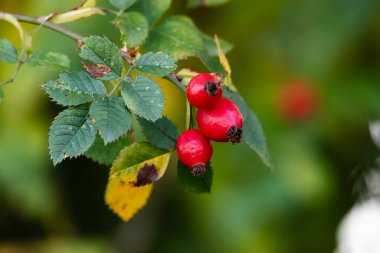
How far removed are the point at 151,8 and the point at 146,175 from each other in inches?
15.6

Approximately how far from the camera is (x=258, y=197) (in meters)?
3.05

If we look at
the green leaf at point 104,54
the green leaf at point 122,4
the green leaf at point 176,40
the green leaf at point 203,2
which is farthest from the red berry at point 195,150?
the green leaf at point 203,2

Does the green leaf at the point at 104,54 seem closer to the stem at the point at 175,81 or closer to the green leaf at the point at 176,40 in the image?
the stem at the point at 175,81

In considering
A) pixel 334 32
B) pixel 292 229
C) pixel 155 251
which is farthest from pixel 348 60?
pixel 155 251

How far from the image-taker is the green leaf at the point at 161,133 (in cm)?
108

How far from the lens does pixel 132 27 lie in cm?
120

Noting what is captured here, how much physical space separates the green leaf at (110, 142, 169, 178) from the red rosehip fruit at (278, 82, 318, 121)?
210cm

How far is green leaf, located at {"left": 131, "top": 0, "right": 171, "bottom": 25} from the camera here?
1.33m

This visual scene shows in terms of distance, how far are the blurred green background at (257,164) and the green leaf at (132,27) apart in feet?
5.44

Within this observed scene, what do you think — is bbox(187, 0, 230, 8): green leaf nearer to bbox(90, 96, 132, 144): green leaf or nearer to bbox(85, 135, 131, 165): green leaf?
bbox(85, 135, 131, 165): green leaf

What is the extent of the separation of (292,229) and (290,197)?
1.09ft

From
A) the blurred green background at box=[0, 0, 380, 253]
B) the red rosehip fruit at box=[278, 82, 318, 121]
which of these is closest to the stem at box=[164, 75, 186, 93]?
the blurred green background at box=[0, 0, 380, 253]

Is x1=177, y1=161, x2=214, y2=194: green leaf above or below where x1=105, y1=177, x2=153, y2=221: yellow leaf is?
above

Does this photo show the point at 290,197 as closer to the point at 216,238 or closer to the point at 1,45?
the point at 216,238
